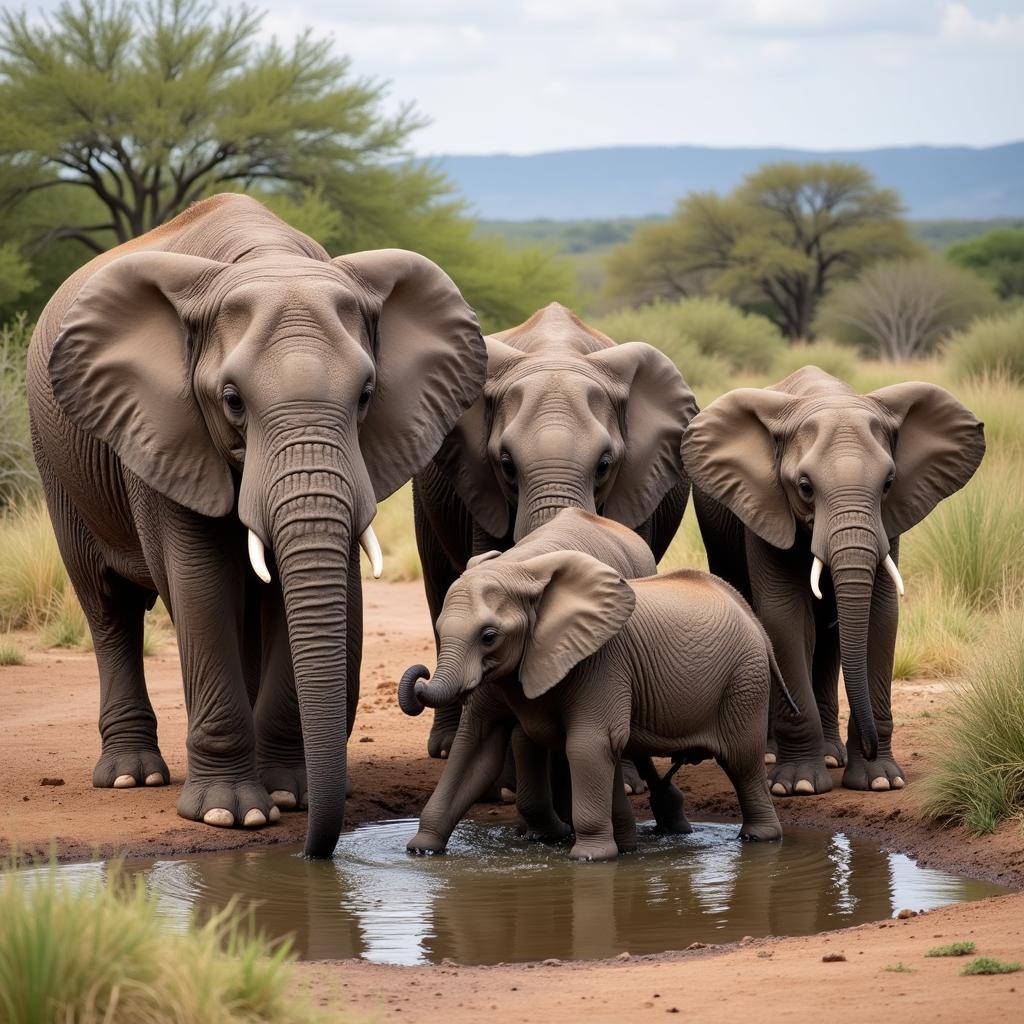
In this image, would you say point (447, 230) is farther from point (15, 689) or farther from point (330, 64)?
point (15, 689)

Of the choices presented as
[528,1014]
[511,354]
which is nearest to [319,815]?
[528,1014]

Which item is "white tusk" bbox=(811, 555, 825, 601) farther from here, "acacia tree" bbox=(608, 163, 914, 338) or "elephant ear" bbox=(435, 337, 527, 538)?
"acacia tree" bbox=(608, 163, 914, 338)

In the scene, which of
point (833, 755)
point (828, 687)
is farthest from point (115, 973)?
point (828, 687)

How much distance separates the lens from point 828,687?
10422 millimetres

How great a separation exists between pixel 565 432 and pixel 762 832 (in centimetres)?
207

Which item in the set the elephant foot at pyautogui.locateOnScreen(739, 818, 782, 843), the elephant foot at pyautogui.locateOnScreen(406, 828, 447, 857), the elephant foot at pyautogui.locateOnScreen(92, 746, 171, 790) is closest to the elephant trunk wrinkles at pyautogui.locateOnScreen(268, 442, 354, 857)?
the elephant foot at pyautogui.locateOnScreen(406, 828, 447, 857)

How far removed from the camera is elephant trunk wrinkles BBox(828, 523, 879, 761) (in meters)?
9.06

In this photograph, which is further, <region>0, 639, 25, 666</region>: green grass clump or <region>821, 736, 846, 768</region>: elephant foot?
<region>0, 639, 25, 666</region>: green grass clump

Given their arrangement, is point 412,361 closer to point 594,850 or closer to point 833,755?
point 594,850

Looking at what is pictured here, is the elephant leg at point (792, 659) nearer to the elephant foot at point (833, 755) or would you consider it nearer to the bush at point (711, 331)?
the elephant foot at point (833, 755)

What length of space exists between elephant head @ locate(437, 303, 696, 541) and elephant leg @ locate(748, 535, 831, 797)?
74cm

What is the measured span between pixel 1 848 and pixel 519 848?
7.24 feet

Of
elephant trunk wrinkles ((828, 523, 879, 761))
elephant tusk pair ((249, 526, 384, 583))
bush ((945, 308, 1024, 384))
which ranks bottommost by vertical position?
elephant trunk wrinkles ((828, 523, 879, 761))

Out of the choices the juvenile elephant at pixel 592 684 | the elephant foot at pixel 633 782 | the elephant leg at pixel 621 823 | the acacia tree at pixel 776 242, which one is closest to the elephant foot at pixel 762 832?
the juvenile elephant at pixel 592 684
